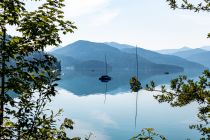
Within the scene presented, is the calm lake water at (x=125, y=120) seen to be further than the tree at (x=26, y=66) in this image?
Yes

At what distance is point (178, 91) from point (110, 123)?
54293 mm

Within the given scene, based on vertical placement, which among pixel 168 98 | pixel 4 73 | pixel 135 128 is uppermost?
pixel 4 73

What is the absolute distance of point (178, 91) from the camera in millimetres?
11281

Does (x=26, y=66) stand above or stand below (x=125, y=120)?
above

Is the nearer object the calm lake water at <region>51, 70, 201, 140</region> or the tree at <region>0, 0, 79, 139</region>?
the tree at <region>0, 0, 79, 139</region>

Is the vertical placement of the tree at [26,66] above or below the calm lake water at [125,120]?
above

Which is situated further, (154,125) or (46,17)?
(154,125)

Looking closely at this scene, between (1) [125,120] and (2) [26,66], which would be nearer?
(2) [26,66]

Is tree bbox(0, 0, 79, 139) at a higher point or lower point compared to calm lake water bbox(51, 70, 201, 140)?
higher

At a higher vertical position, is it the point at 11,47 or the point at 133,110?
the point at 11,47

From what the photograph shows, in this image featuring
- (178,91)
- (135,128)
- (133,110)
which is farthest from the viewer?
(133,110)

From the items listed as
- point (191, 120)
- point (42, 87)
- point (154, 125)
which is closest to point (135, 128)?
point (154, 125)

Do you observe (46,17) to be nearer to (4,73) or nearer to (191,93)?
(4,73)

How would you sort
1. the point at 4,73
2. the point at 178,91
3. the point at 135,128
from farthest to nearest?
the point at 135,128
the point at 178,91
the point at 4,73
